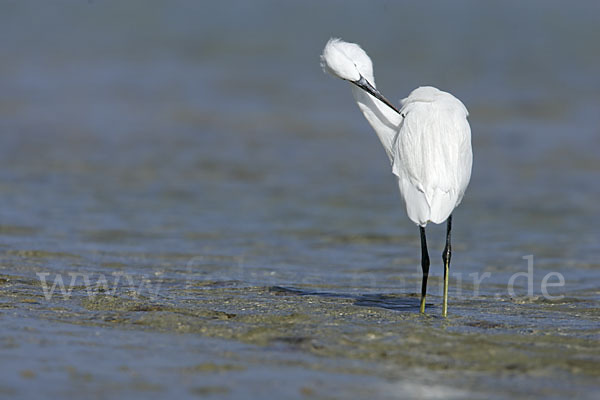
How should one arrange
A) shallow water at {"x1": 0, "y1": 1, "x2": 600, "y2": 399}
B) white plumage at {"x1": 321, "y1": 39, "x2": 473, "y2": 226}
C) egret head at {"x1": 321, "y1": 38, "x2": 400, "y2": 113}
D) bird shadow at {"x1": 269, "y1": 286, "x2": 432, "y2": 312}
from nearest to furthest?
shallow water at {"x1": 0, "y1": 1, "x2": 600, "y2": 399} < white plumage at {"x1": 321, "y1": 39, "x2": 473, "y2": 226} < bird shadow at {"x1": 269, "y1": 286, "x2": 432, "y2": 312} < egret head at {"x1": 321, "y1": 38, "x2": 400, "y2": 113}

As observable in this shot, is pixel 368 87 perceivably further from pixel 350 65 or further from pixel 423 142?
pixel 423 142

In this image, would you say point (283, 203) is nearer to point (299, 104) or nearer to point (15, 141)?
point (15, 141)

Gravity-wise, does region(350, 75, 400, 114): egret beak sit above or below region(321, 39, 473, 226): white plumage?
above

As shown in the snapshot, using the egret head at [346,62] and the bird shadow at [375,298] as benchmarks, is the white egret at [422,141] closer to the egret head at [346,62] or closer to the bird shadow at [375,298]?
the egret head at [346,62]

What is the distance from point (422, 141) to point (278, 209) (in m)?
4.02

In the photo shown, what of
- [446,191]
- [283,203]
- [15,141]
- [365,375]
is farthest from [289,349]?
[15,141]

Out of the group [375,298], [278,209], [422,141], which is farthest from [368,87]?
[278,209]

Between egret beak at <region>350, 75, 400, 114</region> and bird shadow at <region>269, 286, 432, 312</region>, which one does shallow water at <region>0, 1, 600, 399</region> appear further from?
egret beak at <region>350, 75, 400, 114</region>

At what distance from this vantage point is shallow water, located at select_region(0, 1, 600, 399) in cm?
428

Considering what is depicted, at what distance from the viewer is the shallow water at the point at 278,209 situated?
428 centimetres

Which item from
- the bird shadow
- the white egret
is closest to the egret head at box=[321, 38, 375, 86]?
the white egret

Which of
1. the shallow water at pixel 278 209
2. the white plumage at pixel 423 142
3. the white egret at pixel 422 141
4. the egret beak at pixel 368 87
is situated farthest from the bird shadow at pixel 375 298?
the egret beak at pixel 368 87

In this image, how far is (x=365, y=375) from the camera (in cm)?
410

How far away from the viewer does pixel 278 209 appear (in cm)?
948
